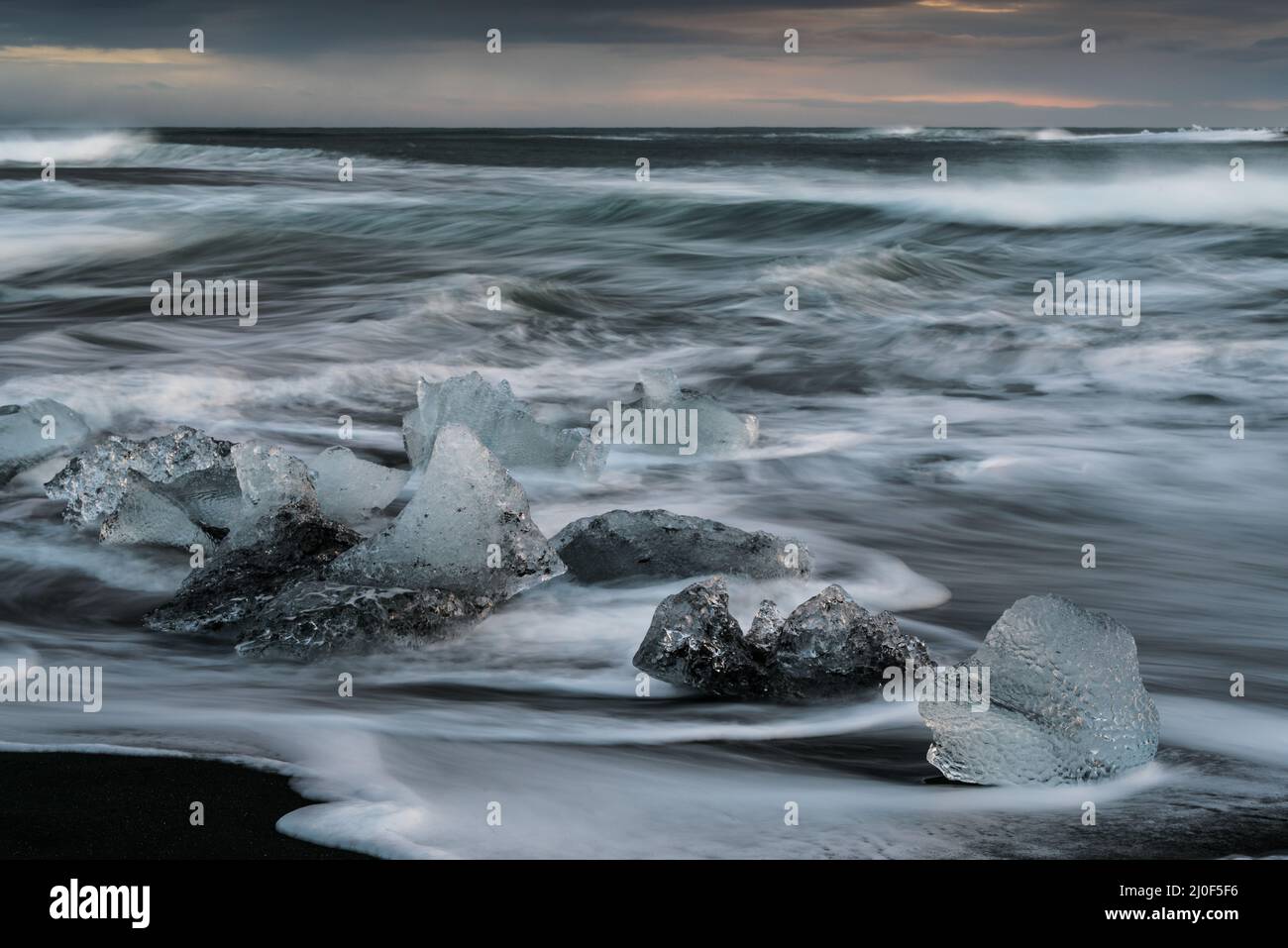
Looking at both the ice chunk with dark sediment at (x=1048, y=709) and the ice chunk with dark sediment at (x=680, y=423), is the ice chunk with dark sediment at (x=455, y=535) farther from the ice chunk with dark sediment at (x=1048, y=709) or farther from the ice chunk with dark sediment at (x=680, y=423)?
the ice chunk with dark sediment at (x=680, y=423)

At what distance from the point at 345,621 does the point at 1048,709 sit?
1872mm

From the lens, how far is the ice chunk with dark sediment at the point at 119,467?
4.75 metres

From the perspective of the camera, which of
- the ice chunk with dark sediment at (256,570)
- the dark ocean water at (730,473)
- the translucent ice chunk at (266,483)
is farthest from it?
the translucent ice chunk at (266,483)

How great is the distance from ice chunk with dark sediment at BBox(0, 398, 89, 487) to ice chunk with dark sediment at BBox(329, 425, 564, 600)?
2.33 meters

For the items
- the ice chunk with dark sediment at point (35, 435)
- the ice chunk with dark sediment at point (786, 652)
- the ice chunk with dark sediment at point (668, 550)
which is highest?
the ice chunk with dark sediment at point (35, 435)

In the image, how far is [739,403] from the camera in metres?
8.05

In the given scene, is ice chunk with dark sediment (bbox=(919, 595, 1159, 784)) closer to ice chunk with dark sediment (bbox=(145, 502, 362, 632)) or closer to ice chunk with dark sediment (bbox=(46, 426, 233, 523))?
ice chunk with dark sediment (bbox=(145, 502, 362, 632))

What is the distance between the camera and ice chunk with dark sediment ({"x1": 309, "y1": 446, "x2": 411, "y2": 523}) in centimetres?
479

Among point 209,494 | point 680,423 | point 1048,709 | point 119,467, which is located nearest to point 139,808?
point 1048,709

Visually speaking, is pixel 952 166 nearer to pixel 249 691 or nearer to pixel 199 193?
pixel 199 193

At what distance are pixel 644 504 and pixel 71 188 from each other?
56.1 ft

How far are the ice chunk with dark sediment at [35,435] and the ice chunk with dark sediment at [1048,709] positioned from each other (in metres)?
4.18

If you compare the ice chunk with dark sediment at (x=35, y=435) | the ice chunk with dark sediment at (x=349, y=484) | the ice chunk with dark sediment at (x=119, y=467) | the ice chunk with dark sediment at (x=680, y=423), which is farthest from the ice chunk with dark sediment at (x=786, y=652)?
the ice chunk with dark sediment at (x=35, y=435)

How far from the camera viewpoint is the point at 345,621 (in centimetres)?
362
